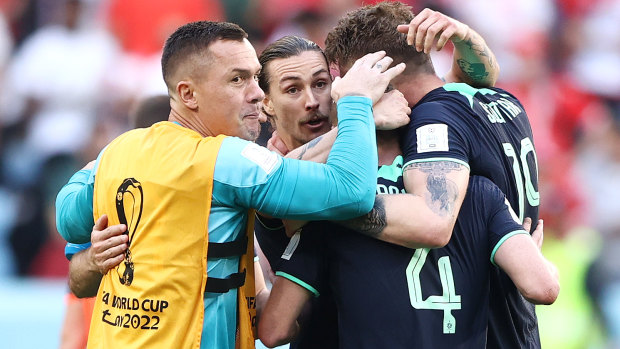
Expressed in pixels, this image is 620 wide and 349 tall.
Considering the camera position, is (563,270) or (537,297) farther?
(563,270)

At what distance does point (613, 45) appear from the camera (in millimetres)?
9359

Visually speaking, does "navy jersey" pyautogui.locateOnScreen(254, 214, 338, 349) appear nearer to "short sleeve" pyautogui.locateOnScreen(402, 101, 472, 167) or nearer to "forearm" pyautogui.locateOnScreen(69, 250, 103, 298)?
"short sleeve" pyautogui.locateOnScreen(402, 101, 472, 167)

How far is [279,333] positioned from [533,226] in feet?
4.02

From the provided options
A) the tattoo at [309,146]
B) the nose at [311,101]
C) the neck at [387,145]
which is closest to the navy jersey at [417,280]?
the neck at [387,145]

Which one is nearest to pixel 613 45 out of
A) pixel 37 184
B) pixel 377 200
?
pixel 37 184

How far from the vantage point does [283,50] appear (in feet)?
13.3

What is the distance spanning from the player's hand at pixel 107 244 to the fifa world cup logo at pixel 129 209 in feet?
0.07

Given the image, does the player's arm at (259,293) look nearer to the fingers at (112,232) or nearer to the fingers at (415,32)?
the fingers at (112,232)

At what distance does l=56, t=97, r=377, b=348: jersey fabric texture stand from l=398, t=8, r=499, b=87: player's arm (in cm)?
35

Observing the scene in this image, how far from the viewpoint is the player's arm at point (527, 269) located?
3.19 m

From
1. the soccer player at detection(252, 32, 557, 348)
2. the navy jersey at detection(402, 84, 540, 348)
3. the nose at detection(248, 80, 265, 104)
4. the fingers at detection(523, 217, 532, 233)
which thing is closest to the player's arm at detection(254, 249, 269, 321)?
the soccer player at detection(252, 32, 557, 348)

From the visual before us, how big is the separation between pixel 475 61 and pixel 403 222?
107cm

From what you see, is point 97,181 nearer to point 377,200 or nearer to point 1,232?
point 377,200

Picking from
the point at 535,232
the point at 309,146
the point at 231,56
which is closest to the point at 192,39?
the point at 231,56
